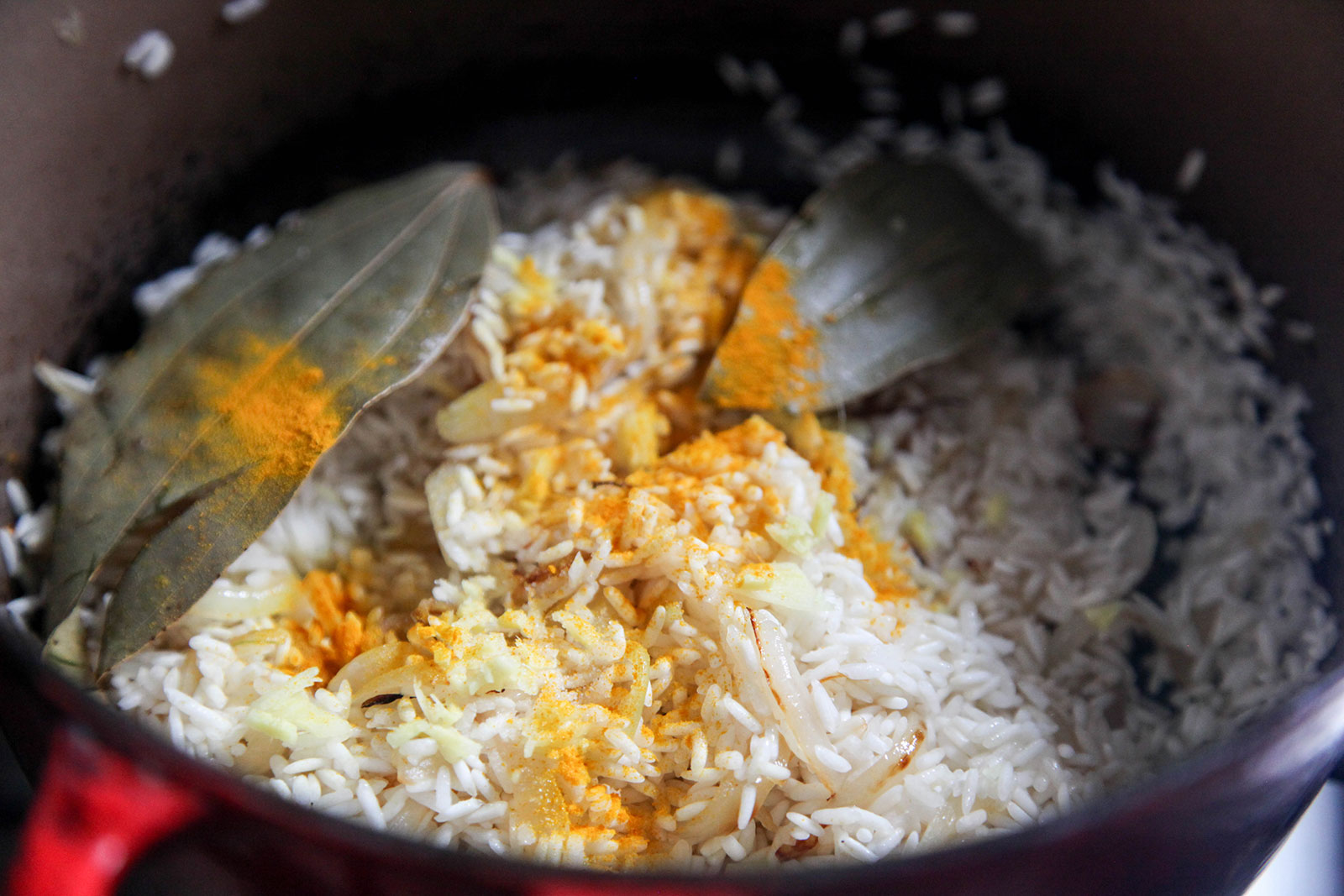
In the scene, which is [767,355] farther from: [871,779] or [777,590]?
[871,779]

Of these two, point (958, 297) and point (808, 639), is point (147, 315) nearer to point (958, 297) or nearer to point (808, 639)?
point (808, 639)

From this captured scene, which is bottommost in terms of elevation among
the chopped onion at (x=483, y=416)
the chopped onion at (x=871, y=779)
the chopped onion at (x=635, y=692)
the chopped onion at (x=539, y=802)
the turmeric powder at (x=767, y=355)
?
the chopped onion at (x=539, y=802)

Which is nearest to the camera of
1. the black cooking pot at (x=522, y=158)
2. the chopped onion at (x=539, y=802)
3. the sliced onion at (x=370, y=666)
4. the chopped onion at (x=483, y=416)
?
the black cooking pot at (x=522, y=158)

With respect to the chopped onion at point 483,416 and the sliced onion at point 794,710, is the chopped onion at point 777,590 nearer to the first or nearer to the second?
the sliced onion at point 794,710

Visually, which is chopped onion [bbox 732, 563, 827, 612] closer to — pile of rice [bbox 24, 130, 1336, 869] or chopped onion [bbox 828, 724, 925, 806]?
pile of rice [bbox 24, 130, 1336, 869]

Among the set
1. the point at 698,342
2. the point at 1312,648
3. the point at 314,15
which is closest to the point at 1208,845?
the point at 1312,648

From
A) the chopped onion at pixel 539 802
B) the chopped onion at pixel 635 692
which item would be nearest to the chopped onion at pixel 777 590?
the chopped onion at pixel 635 692

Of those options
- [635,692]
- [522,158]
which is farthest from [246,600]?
[522,158]
